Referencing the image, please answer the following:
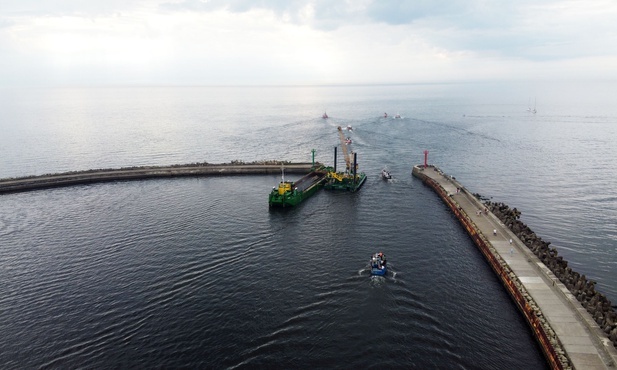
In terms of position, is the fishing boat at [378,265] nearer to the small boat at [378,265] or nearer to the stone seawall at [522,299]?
the small boat at [378,265]

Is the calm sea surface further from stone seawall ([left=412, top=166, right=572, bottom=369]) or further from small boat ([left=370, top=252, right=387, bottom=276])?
stone seawall ([left=412, top=166, right=572, bottom=369])

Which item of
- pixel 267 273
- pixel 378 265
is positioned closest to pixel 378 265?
pixel 378 265

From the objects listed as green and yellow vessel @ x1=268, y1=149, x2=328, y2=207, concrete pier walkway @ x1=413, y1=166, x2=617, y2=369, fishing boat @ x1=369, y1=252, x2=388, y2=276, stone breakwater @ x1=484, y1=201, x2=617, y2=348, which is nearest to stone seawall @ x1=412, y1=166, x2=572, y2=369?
concrete pier walkway @ x1=413, y1=166, x2=617, y2=369

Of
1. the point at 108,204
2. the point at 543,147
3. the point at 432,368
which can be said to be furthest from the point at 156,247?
the point at 543,147

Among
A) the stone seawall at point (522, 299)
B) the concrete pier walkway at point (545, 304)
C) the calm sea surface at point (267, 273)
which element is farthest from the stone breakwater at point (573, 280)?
the stone seawall at point (522, 299)

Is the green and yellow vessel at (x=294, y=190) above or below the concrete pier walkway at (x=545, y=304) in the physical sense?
above

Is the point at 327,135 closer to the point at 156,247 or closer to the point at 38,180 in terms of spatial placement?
the point at 38,180
